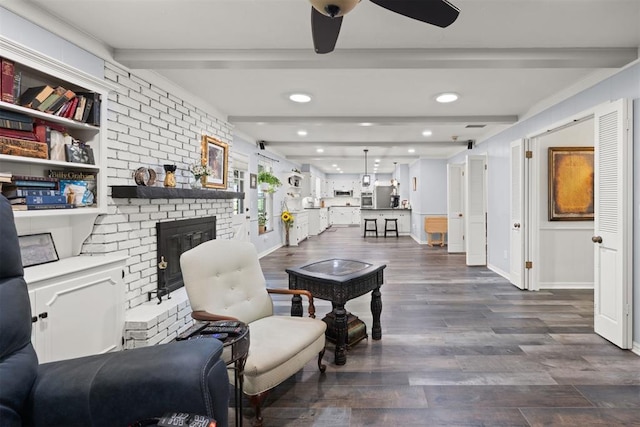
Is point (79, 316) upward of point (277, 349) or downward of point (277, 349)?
upward

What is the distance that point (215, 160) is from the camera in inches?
160

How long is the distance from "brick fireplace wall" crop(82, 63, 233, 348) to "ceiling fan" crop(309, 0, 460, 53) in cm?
186

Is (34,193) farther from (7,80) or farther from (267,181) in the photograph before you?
(267,181)

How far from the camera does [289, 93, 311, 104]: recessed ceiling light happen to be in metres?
3.45

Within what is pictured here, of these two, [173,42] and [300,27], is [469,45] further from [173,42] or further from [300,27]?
[173,42]

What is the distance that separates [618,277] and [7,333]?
3.86 meters

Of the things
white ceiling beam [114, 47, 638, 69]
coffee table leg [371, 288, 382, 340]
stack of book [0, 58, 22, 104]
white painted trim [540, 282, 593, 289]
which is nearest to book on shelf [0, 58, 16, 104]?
stack of book [0, 58, 22, 104]

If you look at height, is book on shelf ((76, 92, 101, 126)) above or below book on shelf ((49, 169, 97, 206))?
above

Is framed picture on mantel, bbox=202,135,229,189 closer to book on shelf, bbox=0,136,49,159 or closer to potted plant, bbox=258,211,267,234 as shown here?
book on shelf, bbox=0,136,49,159

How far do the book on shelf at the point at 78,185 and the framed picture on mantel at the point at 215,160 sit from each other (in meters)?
1.50

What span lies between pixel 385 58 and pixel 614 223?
92.1 inches

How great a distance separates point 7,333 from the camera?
1097mm

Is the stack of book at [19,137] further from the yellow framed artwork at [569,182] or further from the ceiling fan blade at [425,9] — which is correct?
the yellow framed artwork at [569,182]

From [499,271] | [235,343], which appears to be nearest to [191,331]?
[235,343]
